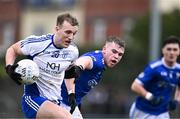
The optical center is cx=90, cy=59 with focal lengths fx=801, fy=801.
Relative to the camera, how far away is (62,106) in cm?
1056

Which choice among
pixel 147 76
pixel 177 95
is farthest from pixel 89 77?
pixel 177 95

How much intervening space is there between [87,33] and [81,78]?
48.8m

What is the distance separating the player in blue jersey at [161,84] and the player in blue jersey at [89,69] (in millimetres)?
2169

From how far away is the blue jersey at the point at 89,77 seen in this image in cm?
1052

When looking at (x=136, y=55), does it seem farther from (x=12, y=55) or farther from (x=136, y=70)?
(x=12, y=55)

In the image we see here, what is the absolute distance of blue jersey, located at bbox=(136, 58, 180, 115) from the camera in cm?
1295

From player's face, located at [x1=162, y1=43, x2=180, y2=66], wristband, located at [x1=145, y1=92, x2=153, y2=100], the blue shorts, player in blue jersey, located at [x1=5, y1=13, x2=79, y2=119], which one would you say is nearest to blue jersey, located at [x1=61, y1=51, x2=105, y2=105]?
player in blue jersey, located at [x1=5, y1=13, x2=79, y2=119]

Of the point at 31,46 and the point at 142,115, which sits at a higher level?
the point at 31,46

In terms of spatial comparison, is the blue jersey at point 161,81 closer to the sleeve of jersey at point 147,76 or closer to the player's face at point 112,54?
the sleeve of jersey at point 147,76

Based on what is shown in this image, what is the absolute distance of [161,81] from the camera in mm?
12977

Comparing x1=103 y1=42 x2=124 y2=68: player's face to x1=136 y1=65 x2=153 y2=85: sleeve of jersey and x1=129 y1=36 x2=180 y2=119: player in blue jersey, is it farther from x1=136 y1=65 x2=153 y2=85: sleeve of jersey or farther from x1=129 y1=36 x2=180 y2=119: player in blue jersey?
x1=136 y1=65 x2=153 y2=85: sleeve of jersey

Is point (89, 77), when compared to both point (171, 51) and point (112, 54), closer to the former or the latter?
point (112, 54)

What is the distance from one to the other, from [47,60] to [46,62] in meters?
0.03

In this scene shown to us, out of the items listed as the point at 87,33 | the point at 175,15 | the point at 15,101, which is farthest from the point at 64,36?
the point at 87,33
